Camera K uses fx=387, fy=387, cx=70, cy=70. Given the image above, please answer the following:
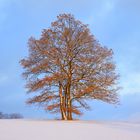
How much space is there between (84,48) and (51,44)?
306 centimetres

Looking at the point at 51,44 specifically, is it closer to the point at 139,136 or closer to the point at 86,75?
the point at 86,75

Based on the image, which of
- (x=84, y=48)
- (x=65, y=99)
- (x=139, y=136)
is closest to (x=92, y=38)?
(x=84, y=48)

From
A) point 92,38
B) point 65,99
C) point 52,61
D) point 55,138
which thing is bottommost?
point 55,138

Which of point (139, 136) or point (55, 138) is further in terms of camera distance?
point (139, 136)

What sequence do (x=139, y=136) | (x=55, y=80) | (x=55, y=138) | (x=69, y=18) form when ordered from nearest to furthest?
(x=55, y=138) → (x=139, y=136) → (x=55, y=80) → (x=69, y=18)

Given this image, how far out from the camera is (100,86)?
34625 mm

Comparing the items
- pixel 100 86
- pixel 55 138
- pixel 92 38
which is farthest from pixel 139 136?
pixel 92 38

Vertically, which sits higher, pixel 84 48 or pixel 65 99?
pixel 84 48

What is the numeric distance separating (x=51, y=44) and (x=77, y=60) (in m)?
2.82

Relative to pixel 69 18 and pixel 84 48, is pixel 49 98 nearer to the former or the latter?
pixel 84 48

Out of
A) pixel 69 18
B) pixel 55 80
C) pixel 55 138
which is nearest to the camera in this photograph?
pixel 55 138

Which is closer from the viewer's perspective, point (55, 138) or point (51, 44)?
point (55, 138)

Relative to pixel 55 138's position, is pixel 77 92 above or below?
above

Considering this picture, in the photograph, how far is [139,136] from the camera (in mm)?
19500
